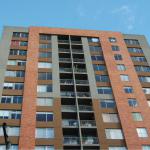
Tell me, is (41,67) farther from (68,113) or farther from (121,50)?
(121,50)

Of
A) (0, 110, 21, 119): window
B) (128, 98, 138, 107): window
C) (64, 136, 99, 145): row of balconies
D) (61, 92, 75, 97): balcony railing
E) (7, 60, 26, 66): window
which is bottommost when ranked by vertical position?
(64, 136, 99, 145): row of balconies

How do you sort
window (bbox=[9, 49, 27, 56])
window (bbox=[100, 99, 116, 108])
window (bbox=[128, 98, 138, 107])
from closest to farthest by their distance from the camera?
window (bbox=[100, 99, 116, 108]), window (bbox=[128, 98, 138, 107]), window (bbox=[9, 49, 27, 56])

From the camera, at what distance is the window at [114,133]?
43719mm

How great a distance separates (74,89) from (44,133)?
10.4 meters

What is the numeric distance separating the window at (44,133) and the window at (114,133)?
8.13 meters

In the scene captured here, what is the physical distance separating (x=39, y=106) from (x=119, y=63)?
18710 millimetres

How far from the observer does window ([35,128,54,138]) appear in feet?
140

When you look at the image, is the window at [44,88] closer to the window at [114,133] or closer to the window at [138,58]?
the window at [114,133]

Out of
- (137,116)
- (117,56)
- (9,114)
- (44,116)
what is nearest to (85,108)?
(44,116)

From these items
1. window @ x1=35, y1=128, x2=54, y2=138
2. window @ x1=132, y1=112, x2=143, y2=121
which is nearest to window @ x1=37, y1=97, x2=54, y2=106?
window @ x1=35, y1=128, x2=54, y2=138

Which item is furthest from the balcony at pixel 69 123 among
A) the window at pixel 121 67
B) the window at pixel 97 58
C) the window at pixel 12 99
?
the window at pixel 97 58

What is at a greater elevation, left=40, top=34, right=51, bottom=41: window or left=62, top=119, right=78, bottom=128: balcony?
left=40, top=34, right=51, bottom=41: window

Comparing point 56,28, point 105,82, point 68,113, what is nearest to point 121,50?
point 105,82

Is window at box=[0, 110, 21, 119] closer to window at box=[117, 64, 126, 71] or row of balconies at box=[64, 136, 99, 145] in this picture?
row of balconies at box=[64, 136, 99, 145]
